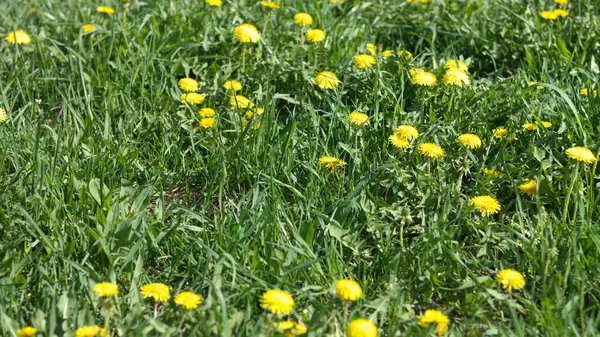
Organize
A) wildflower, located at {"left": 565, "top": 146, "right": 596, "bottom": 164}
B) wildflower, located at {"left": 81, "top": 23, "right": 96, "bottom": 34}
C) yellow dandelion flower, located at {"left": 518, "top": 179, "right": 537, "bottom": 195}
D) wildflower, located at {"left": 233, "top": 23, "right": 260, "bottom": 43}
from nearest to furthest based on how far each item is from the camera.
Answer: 1. wildflower, located at {"left": 565, "top": 146, "right": 596, "bottom": 164}
2. yellow dandelion flower, located at {"left": 518, "top": 179, "right": 537, "bottom": 195}
3. wildflower, located at {"left": 233, "top": 23, "right": 260, "bottom": 43}
4. wildflower, located at {"left": 81, "top": 23, "right": 96, "bottom": 34}

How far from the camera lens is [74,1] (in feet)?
15.6

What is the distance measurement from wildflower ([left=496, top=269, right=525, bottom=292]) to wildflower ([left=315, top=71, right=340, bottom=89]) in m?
1.29

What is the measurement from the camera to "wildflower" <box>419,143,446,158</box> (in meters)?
3.07

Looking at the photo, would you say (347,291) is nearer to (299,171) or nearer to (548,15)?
(299,171)

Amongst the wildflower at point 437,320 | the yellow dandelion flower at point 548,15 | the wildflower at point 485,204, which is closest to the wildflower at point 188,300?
the wildflower at point 437,320

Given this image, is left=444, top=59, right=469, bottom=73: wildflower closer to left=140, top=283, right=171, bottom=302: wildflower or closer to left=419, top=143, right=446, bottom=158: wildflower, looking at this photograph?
left=419, top=143, right=446, bottom=158: wildflower

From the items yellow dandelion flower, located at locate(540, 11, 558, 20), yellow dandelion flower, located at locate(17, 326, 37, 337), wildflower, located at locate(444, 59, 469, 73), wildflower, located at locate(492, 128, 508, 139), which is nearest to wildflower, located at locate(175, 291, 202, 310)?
yellow dandelion flower, located at locate(17, 326, 37, 337)

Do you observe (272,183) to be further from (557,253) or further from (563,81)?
(563,81)

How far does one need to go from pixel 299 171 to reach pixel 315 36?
2.81 ft

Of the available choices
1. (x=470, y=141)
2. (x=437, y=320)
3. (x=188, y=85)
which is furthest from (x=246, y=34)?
(x=437, y=320)

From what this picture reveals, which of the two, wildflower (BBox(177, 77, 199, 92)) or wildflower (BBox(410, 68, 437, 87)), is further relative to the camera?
wildflower (BBox(177, 77, 199, 92))

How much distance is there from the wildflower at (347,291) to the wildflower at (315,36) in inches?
68.3

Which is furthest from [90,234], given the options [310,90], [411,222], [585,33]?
[585,33]

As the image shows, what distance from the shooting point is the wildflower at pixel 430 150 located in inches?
121
